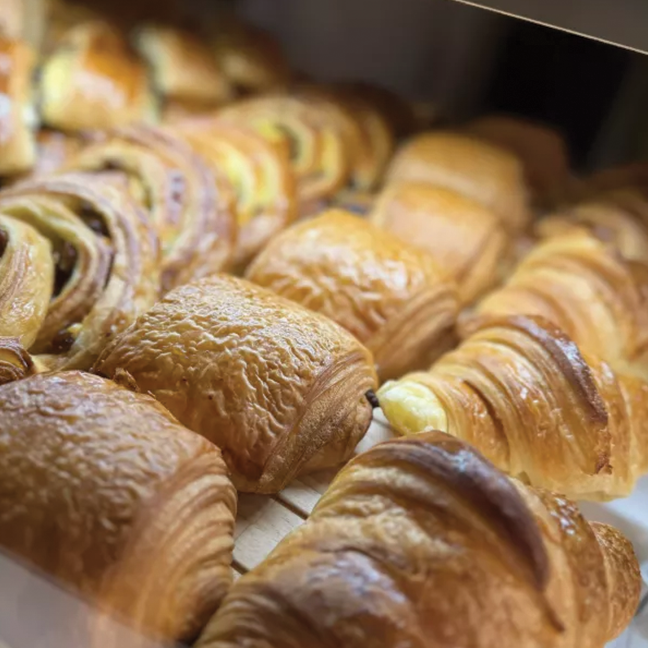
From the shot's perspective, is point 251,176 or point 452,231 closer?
point 452,231

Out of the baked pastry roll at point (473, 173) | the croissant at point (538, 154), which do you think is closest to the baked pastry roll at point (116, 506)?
the baked pastry roll at point (473, 173)

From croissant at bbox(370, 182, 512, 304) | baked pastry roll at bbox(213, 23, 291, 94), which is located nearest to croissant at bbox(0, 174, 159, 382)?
croissant at bbox(370, 182, 512, 304)

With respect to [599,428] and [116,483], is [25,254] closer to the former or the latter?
[116,483]

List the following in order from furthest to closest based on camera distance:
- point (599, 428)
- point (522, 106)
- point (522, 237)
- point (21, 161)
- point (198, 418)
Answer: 1. point (522, 106)
2. point (522, 237)
3. point (21, 161)
4. point (599, 428)
5. point (198, 418)

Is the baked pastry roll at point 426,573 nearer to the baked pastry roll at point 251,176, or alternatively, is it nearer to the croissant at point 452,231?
the croissant at point 452,231

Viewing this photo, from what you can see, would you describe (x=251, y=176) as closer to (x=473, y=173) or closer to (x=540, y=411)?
(x=473, y=173)

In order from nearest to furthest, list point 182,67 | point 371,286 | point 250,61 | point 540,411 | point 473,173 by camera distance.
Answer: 1. point 540,411
2. point 371,286
3. point 473,173
4. point 182,67
5. point 250,61

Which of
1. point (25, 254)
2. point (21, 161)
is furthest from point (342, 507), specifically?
point (21, 161)

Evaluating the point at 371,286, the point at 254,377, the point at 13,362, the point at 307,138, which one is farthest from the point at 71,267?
the point at 307,138
